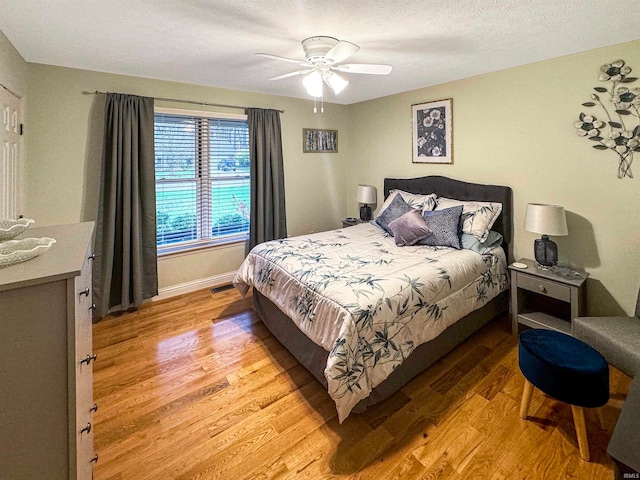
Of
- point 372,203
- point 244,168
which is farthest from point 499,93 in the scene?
point 244,168

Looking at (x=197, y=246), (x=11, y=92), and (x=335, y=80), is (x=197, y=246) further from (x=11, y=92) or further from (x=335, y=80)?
(x=335, y=80)

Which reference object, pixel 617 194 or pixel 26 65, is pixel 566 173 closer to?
pixel 617 194

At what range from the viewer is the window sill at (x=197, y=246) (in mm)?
3588

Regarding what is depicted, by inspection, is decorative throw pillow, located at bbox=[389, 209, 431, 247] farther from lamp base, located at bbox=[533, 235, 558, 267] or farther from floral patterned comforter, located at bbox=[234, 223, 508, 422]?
lamp base, located at bbox=[533, 235, 558, 267]

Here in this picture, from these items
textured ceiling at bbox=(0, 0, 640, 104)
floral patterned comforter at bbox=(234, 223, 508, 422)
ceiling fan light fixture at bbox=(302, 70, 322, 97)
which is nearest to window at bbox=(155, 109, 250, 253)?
textured ceiling at bbox=(0, 0, 640, 104)

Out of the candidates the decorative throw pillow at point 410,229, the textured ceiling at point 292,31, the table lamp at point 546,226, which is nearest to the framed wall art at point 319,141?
the textured ceiling at point 292,31

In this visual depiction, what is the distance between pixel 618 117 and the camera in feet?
7.96

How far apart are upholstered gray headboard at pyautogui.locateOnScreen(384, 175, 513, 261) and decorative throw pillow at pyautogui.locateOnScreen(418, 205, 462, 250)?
0.39m

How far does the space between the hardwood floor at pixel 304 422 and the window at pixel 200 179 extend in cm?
149

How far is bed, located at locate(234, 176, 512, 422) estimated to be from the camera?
70.8 inches

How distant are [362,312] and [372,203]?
2832mm

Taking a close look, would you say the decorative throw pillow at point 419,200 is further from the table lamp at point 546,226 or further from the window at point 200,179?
the window at point 200,179

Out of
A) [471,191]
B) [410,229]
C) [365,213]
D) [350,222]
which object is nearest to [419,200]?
[471,191]

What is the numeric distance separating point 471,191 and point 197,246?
10.5 ft
